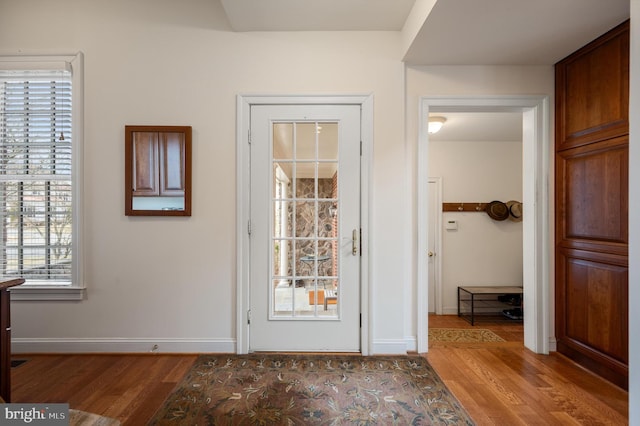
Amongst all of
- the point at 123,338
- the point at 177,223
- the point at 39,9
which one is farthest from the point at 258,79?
the point at 123,338

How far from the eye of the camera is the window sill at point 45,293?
248 cm

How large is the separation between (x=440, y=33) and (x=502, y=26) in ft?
1.21

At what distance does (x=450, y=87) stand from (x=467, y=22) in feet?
2.05

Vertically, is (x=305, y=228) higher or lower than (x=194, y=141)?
lower

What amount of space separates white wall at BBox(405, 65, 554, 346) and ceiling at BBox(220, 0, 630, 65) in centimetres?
6

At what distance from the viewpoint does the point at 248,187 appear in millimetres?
2508

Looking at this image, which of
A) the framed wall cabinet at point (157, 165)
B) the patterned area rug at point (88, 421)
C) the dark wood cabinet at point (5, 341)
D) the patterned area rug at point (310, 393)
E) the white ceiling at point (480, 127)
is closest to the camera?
the patterned area rug at point (88, 421)

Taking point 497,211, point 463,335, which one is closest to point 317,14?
point 463,335

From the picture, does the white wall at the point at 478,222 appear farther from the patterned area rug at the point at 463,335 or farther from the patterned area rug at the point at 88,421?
the patterned area rug at the point at 88,421

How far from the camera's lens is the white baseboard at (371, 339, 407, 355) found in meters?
2.50

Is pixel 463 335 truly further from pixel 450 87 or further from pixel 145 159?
pixel 145 159

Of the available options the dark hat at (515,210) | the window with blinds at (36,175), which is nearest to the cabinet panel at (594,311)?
the dark hat at (515,210)

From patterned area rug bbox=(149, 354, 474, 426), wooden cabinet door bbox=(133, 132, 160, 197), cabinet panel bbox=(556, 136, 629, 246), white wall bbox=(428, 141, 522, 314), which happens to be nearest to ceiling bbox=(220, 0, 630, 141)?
cabinet panel bbox=(556, 136, 629, 246)

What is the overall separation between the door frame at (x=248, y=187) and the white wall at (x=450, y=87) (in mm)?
324
